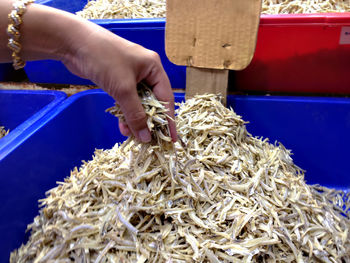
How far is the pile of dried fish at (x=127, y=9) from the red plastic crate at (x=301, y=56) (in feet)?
2.07

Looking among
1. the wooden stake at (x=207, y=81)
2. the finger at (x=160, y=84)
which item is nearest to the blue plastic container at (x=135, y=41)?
the wooden stake at (x=207, y=81)

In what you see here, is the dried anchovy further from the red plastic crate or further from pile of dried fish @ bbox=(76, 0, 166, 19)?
the red plastic crate

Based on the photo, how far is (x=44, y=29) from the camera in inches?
20.5

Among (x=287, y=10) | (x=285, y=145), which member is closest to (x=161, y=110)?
(x=285, y=145)

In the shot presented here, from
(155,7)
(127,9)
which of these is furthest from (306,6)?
(127,9)

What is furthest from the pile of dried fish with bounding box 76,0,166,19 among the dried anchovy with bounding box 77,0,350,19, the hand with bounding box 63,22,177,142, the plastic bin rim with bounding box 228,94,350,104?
the hand with bounding box 63,22,177,142

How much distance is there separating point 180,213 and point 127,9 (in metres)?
1.20

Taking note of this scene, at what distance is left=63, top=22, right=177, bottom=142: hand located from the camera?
0.53m

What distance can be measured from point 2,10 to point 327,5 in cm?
133

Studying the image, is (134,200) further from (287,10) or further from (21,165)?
(287,10)

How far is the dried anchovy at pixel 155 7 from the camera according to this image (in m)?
1.28

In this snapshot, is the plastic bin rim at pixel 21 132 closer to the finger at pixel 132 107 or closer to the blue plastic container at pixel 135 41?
the blue plastic container at pixel 135 41

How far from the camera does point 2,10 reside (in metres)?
0.51

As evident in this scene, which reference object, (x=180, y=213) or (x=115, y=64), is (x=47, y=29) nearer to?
(x=115, y=64)
